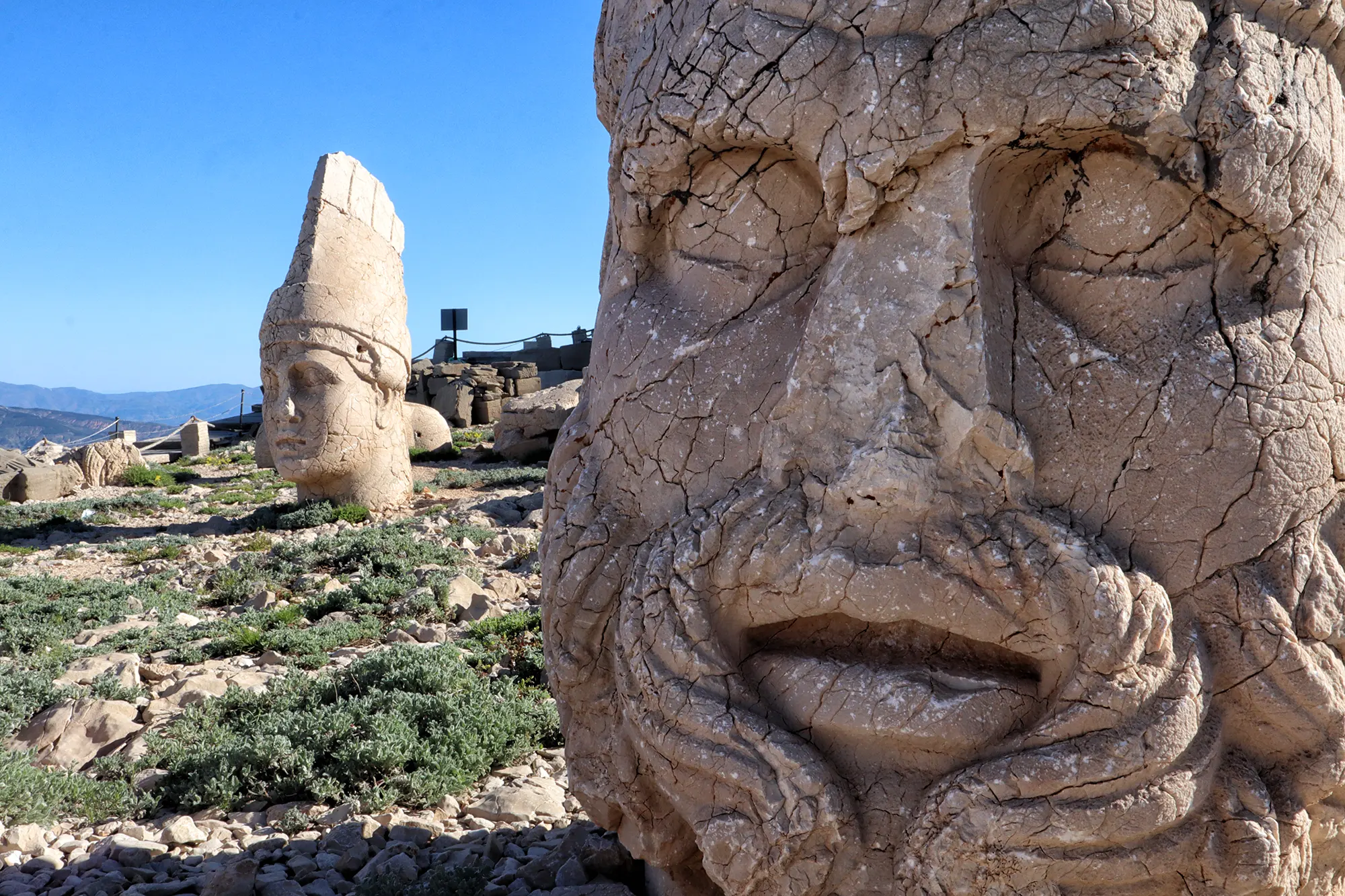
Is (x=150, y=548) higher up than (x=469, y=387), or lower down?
lower down

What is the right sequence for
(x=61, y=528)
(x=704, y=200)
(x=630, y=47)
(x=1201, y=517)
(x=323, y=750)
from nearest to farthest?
1. (x=1201, y=517)
2. (x=704, y=200)
3. (x=630, y=47)
4. (x=323, y=750)
5. (x=61, y=528)

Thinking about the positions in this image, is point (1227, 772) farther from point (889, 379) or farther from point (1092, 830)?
point (889, 379)

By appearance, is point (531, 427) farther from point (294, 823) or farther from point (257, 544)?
point (294, 823)

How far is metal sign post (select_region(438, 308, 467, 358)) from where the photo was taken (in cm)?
2948

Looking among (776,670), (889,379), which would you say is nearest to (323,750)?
(776,670)

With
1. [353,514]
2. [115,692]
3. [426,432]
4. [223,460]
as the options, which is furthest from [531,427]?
[115,692]

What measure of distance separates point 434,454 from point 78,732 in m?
11.6

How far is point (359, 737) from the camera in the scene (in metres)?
4.45

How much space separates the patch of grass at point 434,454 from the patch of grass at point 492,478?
195cm

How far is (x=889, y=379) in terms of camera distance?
195 centimetres

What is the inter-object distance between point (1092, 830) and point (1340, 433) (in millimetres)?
873

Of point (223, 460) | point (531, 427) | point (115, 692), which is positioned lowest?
point (115, 692)

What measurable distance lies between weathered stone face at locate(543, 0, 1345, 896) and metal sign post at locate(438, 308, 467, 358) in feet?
92.1

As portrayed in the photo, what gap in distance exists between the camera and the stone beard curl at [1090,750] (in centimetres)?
178
